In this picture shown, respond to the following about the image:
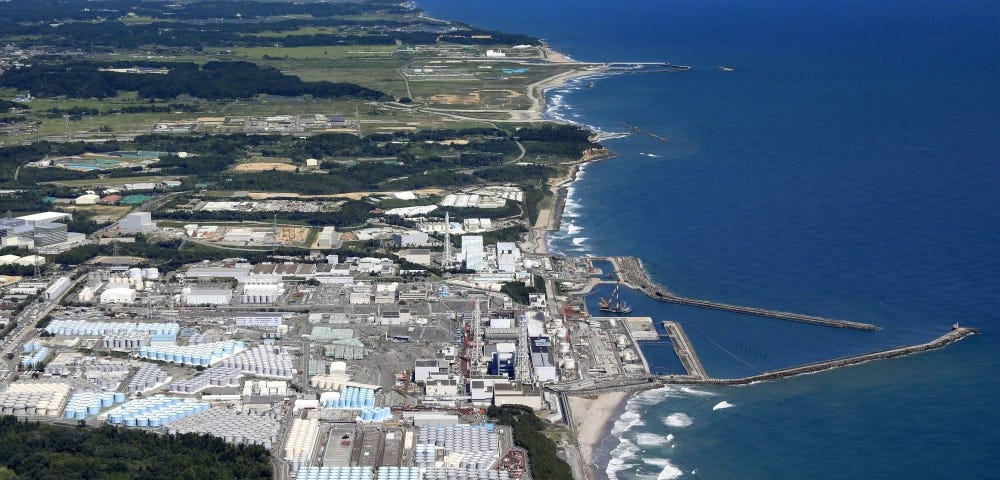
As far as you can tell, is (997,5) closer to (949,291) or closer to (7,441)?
(949,291)

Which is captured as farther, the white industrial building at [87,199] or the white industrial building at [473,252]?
the white industrial building at [87,199]

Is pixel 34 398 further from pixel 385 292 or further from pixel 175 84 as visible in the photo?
pixel 175 84

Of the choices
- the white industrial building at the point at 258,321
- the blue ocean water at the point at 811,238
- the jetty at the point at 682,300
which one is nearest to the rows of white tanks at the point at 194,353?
the white industrial building at the point at 258,321

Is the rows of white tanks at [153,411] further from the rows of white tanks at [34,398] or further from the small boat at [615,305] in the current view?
the small boat at [615,305]

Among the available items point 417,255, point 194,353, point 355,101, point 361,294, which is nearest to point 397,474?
point 194,353

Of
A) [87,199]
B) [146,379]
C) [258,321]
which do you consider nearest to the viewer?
[146,379]

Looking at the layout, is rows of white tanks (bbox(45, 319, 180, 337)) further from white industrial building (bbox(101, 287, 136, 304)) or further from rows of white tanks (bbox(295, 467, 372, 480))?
rows of white tanks (bbox(295, 467, 372, 480))

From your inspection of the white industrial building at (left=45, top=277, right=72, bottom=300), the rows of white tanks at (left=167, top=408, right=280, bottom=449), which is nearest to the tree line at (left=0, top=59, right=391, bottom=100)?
the white industrial building at (left=45, top=277, right=72, bottom=300)
